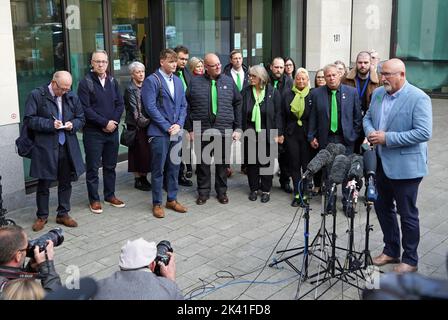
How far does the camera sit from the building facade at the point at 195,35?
7250mm

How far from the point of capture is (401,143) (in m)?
4.95

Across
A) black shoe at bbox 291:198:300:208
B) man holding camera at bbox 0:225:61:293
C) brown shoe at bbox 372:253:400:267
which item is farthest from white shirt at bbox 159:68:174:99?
man holding camera at bbox 0:225:61:293

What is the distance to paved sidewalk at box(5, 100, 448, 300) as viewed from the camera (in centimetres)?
515

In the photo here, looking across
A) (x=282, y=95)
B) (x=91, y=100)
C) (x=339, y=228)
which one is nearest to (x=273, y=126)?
(x=282, y=95)

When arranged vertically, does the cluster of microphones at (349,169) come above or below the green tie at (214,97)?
below

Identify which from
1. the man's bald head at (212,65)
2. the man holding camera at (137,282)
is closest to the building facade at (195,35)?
the man's bald head at (212,65)

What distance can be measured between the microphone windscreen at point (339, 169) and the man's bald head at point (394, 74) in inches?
30.3

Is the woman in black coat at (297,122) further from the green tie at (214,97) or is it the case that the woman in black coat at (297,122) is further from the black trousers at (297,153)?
the green tie at (214,97)

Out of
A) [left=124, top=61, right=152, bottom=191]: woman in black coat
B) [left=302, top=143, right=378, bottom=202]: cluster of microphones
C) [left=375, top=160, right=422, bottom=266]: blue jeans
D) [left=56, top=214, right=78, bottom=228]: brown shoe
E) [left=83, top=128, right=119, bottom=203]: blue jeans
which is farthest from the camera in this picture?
[left=124, top=61, right=152, bottom=191]: woman in black coat

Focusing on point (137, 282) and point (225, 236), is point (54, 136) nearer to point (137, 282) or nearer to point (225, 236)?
point (225, 236)

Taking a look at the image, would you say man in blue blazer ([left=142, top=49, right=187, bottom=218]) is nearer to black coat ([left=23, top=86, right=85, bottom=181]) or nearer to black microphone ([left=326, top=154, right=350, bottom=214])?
black coat ([left=23, top=86, right=85, bottom=181])

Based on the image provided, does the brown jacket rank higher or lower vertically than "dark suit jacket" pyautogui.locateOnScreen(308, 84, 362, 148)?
higher

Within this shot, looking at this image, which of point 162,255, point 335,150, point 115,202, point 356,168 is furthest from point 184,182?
point 162,255

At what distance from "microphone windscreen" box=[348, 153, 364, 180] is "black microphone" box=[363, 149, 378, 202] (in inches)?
2.3
